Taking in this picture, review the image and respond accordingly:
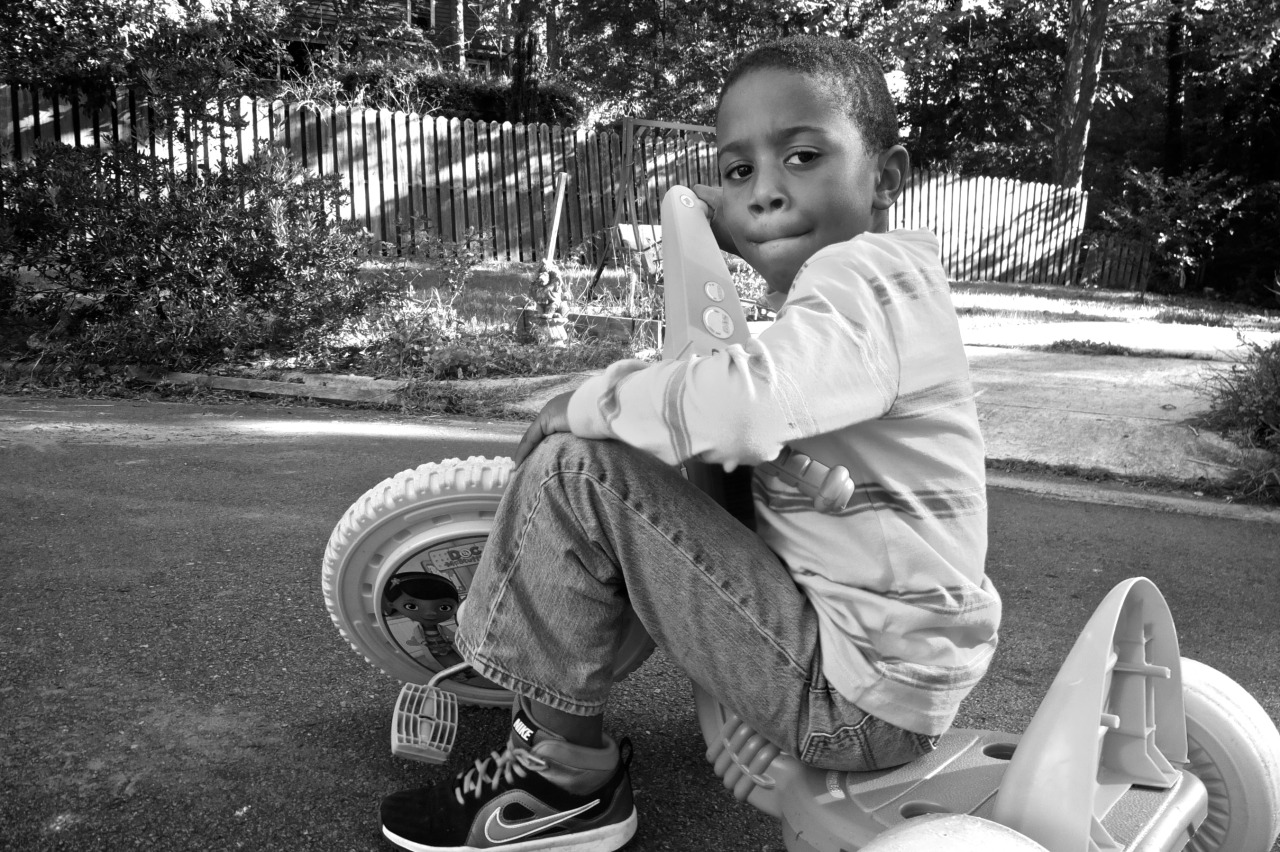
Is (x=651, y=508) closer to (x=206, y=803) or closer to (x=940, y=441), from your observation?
(x=940, y=441)

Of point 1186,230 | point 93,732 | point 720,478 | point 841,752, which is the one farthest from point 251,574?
point 1186,230

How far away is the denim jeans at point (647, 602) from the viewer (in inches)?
56.2

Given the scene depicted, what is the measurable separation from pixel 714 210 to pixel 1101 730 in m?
1.06

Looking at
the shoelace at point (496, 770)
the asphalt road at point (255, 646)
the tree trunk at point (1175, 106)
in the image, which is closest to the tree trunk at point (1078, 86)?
the tree trunk at point (1175, 106)

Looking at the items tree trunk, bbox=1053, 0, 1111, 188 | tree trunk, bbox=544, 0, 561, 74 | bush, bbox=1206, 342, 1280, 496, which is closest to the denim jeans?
bush, bbox=1206, 342, 1280, 496

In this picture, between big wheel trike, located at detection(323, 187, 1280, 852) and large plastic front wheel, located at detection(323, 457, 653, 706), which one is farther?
large plastic front wheel, located at detection(323, 457, 653, 706)

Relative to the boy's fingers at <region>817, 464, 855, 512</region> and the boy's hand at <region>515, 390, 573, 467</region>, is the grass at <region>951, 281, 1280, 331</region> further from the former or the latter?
the boy's fingers at <region>817, 464, 855, 512</region>

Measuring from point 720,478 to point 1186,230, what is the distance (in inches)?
652

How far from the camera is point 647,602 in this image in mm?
1491

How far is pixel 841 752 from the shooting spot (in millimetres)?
1426

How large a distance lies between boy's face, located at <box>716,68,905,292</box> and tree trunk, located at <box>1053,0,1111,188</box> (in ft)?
59.3

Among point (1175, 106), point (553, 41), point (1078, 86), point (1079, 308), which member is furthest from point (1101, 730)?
→ point (1175, 106)

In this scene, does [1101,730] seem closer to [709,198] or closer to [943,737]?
[943,737]

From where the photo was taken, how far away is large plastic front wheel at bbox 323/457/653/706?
5.93 feet
